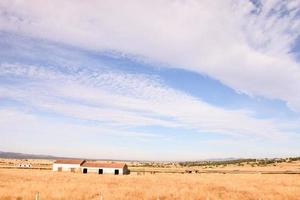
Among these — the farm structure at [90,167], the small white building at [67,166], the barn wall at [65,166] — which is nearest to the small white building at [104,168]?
the farm structure at [90,167]

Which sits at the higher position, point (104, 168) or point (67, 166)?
point (67, 166)

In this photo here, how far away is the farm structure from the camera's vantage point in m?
82.3

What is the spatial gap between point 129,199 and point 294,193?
705 inches

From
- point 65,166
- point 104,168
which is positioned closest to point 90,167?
point 104,168

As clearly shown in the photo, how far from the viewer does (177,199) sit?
3028cm

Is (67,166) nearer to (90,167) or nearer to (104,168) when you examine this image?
(90,167)

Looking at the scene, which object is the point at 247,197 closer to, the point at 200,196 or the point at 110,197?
the point at 200,196

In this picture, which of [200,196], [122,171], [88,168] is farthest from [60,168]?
[200,196]

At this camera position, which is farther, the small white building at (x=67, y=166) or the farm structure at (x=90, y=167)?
the small white building at (x=67, y=166)

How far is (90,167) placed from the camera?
84188 mm

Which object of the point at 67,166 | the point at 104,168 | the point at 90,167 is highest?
the point at 67,166

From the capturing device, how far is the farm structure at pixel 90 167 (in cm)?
8231

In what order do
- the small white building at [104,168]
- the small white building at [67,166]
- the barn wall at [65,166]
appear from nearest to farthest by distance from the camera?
the small white building at [104,168], the small white building at [67,166], the barn wall at [65,166]

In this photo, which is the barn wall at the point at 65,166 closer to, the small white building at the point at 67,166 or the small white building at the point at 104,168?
the small white building at the point at 67,166
